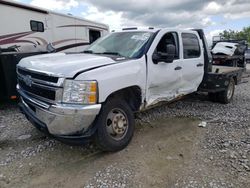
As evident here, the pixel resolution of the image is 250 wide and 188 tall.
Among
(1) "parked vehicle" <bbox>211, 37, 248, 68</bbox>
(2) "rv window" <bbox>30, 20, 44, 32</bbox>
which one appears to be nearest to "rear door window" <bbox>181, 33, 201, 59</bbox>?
(2) "rv window" <bbox>30, 20, 44, 32</bbox>

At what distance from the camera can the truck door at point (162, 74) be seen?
4569mm

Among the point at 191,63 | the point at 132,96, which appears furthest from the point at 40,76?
the point at 191,63

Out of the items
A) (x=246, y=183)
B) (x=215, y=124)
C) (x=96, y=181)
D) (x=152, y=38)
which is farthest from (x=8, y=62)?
(x=246, y=183)

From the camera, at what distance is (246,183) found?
3.31 metres

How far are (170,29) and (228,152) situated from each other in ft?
8.58

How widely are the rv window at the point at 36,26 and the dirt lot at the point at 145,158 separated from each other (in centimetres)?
452

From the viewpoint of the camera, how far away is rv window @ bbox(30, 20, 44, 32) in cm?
903

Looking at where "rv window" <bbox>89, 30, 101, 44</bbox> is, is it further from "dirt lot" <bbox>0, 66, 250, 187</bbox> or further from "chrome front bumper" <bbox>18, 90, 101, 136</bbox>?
"chrome front bumper" <bbox>18, 90, 101, 136</bbox>

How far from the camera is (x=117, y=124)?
161 inches

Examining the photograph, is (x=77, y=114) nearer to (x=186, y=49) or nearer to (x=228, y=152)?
(x=228, y=152)

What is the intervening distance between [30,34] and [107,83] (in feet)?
21.2

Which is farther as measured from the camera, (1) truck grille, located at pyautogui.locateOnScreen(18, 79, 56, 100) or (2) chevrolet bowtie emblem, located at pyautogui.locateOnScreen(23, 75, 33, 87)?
(2) chevrolet bowtie emblem, located at pyautogui.locateOnScreen(23, 75, 33, 87)

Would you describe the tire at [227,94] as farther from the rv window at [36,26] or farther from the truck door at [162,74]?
the rv window at [36,26]

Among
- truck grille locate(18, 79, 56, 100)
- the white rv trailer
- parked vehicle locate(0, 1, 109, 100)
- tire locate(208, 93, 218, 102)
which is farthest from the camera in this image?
the white rv trailer
